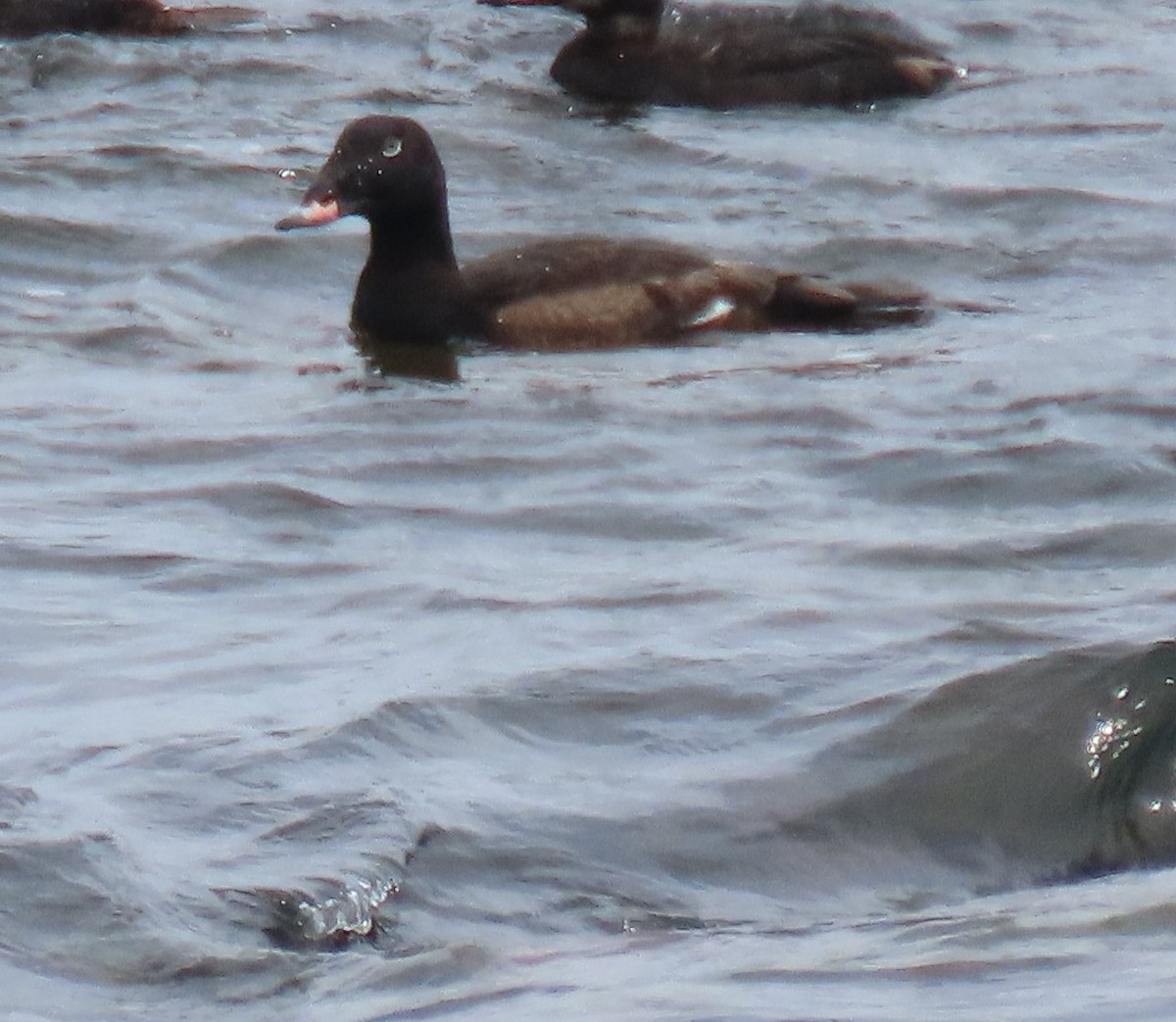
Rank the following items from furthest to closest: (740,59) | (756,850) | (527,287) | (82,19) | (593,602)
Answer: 1. (82,19)
2. (740,59)
3. (527,287)
4. (593,602)
5. (756,850)

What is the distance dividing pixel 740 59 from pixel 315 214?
4.12 m

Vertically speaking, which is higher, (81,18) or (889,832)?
(889,832)

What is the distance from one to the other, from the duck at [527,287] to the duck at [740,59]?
342 centimetres

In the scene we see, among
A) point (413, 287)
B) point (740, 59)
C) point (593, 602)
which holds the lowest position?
Answer: point (413, 287)

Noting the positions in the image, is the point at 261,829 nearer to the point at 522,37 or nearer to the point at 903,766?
the point at 903,766

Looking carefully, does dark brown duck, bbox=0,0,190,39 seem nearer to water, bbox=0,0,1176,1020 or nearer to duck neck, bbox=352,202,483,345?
water, bbox=0,0,1176,1020

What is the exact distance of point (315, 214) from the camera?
1057 cm

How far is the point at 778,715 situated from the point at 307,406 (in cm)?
357

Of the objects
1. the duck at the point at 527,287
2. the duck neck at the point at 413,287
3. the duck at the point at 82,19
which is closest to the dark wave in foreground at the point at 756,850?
the duck at the point at 527,287

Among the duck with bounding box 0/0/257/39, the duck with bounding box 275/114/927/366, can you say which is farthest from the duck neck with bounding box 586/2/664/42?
the duck with bounding box 275/114/927/366

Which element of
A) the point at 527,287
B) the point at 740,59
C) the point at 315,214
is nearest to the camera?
the point at 527,287

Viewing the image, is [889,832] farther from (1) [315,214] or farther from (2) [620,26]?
(2) [620,26]

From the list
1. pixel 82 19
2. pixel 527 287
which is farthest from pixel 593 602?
pixel 82 19

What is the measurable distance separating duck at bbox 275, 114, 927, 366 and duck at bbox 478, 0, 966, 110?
342 centimetres
